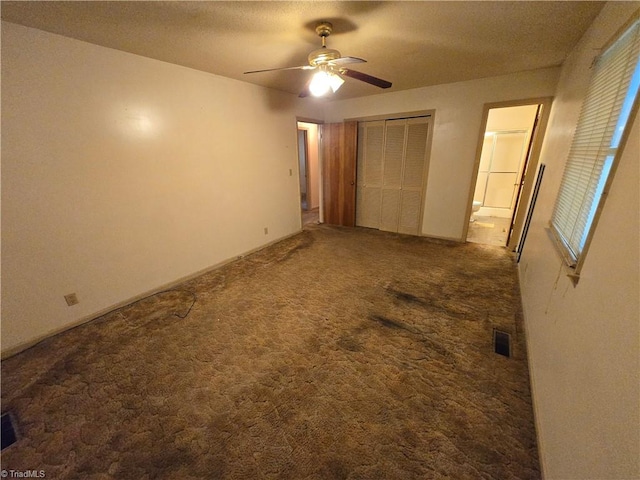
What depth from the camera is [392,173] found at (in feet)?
14.9

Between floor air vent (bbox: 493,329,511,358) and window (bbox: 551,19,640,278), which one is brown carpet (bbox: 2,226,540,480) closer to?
floor air vent (bbox: 493,329,511,358)

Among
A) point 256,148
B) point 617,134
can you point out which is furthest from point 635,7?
point 256,148

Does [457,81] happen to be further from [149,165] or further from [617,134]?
[149,165]

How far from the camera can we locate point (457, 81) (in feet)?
11.8

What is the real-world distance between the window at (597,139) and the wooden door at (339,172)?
336cm

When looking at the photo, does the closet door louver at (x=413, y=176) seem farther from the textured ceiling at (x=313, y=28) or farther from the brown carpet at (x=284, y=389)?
the brown carpet at (x=284, y=389)

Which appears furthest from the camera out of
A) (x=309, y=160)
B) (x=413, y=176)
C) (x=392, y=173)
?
(x=309, y=160)

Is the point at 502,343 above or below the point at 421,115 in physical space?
below

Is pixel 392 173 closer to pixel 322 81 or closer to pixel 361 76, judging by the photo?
pixel 361 76

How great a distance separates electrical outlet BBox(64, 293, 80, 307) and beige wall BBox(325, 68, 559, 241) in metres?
4.79

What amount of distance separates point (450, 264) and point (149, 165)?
12.9 feet

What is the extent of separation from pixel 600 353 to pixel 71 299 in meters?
3.60

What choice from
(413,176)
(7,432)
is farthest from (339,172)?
(7,432)

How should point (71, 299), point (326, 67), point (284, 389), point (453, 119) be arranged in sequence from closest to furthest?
1. point (284, 389)
2. point (326, 67)
3. point (71, 299)
4. point (453, 119)
